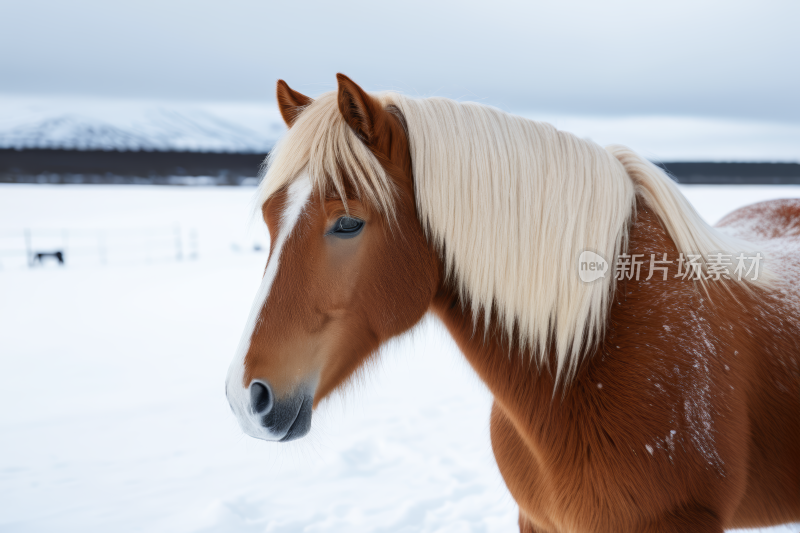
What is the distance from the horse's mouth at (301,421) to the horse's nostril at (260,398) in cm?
8

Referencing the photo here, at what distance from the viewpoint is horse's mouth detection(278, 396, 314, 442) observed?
1.02 meters

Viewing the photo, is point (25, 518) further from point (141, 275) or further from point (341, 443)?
point (141, 275)

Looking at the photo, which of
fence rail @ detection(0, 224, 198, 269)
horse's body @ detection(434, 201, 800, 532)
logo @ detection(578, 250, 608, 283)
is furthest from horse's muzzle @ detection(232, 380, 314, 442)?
fence rail @ detection(0, 224, 198, 269)

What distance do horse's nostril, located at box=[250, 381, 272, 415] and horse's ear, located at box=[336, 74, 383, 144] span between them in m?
0.64

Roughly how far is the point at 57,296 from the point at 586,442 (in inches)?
316

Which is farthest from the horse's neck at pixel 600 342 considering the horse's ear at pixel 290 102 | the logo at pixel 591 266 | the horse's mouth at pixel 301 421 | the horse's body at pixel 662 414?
the horse's ear at pixel 290 102

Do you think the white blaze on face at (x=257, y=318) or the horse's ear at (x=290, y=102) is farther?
the horse's ear at (x=290, y=102)

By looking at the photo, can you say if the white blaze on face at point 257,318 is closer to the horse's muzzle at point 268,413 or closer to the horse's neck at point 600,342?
the horse's muzzle at point 268,413

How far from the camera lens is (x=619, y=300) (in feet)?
3.90

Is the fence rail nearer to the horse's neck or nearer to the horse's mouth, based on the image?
the horse's mouth

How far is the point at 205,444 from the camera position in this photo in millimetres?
2928

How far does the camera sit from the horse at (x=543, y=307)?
1041 mm

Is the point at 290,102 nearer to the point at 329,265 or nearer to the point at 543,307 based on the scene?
the point at 329,265

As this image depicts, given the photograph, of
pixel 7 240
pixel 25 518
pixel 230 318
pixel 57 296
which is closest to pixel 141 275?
pixel 57 296
